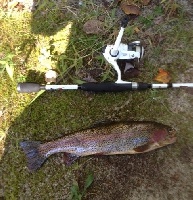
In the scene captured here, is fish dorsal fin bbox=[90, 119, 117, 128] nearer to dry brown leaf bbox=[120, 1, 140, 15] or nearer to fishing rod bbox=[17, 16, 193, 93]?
fishing rod bbox=[17, 16, 193, 93]

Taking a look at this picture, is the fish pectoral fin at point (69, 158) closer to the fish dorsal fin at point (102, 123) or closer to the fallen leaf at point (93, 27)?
the fish dorsal fin at point (102, 123)

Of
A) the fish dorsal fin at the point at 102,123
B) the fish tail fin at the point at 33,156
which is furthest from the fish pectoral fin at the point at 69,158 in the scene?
the fish dorsal fin at the point at 102,123

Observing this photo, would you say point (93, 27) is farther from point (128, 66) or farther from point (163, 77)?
point (163, 77)

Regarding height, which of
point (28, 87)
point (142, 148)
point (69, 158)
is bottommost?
point (69, 158)

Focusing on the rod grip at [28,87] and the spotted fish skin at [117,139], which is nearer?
the spotted fish skin at [117,139]

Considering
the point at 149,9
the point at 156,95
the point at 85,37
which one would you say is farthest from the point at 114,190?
the point at 149,9

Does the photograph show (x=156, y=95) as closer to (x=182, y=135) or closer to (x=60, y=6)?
(x=182, y=135)

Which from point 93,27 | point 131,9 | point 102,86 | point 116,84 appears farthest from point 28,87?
point 131,9
